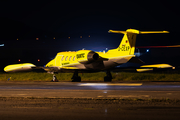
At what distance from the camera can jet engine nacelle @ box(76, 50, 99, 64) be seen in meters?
31.3

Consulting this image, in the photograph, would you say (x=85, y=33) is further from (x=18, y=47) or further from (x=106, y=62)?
(x=106, y=62)

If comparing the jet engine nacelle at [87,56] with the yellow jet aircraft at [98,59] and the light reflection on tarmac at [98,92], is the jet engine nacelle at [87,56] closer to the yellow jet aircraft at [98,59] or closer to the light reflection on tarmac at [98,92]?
the yellow jet aircraft at [98,59]

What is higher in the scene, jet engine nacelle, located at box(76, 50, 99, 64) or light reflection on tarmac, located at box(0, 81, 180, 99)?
jet engine nacelle, located at box(76, 50, 99, 64)

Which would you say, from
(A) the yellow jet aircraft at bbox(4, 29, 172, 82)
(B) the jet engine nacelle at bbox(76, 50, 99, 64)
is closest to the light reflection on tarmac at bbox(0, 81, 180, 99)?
(A) the yellow jet aircraft at bbox(4, 29, 172, 82)

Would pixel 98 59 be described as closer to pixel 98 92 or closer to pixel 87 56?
pixel 87 56

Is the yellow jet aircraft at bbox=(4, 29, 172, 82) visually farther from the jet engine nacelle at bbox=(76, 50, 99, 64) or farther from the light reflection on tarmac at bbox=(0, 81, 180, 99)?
the light reflection on tarmac at bbox=(0, 81, 180, 99)

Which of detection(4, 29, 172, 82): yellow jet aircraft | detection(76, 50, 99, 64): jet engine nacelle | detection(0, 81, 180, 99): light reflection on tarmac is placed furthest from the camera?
detection(76, 50, 99, 64): jet engine nacelle

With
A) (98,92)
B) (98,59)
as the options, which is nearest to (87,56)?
(98,59)

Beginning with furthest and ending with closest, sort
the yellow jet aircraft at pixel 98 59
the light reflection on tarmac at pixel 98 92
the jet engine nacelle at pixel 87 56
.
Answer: the jet engine nacelle at pixel 87 56 → the yellow jet aircraft at pixel 98 59 → the light reflection on tarmac at pixel 98 92

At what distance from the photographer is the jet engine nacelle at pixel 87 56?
103ft

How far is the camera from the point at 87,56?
3156 centimetres

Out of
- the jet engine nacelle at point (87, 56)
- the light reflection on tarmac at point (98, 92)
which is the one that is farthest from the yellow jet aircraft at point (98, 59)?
the light reflection on tarmac at point (98, 92)

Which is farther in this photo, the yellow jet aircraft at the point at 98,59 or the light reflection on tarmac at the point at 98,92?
the yellow jet aircraft at the point at 98,59

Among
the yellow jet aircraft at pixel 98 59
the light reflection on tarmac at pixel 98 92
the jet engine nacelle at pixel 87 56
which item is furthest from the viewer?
the jet engine nacelle at pixel 87 56
